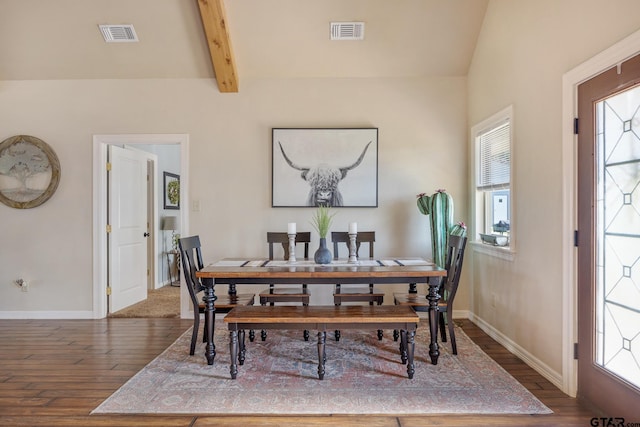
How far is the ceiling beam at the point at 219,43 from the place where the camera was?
3.37 meters

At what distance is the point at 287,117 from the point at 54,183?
8.71 ft

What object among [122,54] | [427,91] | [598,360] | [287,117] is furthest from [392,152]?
[122,54]

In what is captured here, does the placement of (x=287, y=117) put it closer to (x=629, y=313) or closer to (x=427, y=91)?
(x=427, y=91)

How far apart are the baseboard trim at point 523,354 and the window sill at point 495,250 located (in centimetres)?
68

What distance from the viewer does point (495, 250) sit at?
3.44 meters

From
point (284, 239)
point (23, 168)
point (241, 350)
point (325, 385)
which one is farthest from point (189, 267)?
point (23, 168)

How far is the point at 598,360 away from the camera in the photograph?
218 centimetres

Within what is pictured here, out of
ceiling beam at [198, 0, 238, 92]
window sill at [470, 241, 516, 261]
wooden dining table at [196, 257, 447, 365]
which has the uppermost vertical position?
ceiling beam at [198, 0, 238, 92]

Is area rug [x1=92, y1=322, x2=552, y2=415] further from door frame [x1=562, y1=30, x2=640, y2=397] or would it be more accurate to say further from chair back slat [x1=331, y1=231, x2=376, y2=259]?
chair back slat [x1=331, y1=231, x2=376, y2=259]

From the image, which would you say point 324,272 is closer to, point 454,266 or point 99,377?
point 454,266

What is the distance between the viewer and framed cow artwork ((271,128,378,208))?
4.10 metres

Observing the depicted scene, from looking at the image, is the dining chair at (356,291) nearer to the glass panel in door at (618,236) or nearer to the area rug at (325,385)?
the area rug at (325,385)

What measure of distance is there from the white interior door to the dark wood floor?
574mm

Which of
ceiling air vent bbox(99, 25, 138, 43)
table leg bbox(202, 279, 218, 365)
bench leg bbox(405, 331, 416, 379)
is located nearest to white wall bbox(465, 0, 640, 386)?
bench leg bbox(405, 331, 416, 379)
